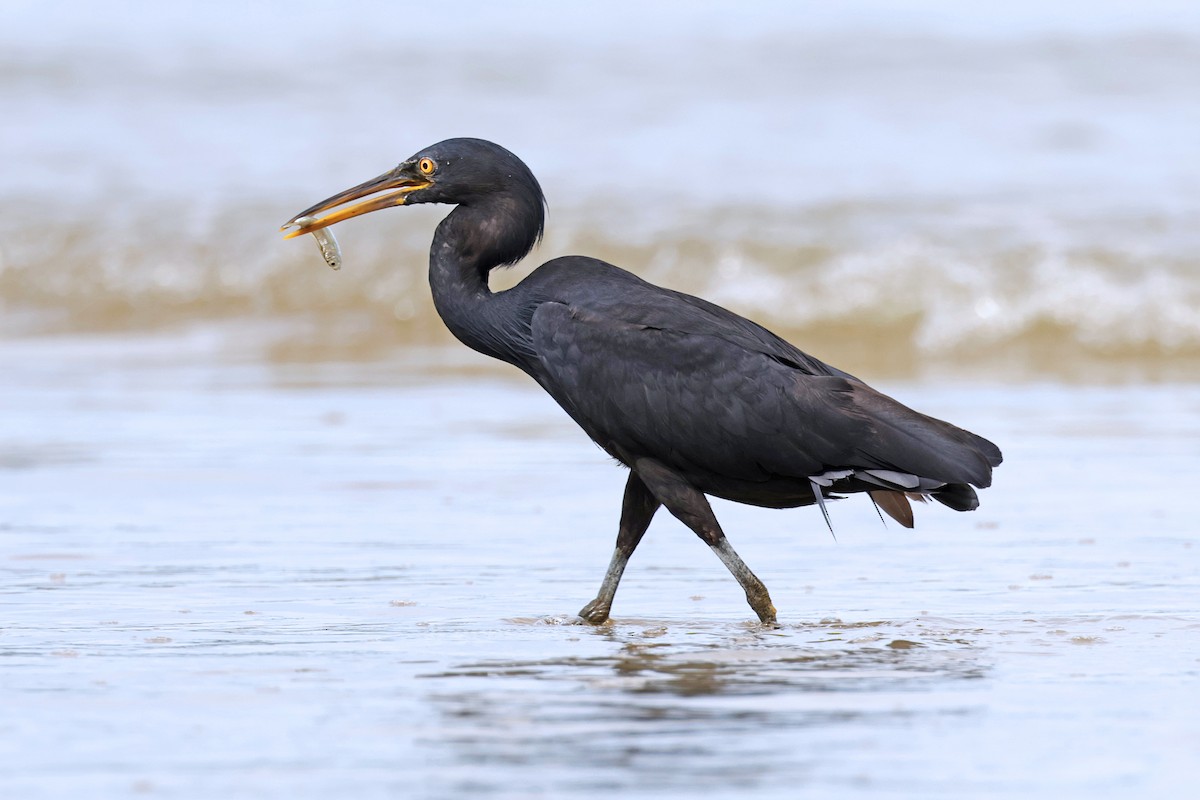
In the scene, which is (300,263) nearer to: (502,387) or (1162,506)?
(502,387)

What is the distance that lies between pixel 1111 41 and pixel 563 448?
1788 cm

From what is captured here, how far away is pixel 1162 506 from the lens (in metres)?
7.95

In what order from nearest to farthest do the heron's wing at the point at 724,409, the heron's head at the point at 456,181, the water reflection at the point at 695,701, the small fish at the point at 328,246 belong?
the water reflection at the point at 695,701 → the heron's wing at the point at 724,409 → the heron's head at the point at 456,181 → the small fish at the point at 328,246

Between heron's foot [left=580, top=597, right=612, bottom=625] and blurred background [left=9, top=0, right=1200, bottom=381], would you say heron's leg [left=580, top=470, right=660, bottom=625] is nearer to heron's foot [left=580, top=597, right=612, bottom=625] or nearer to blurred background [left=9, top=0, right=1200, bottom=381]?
heron's foot [left=580, top=597, right=612, bottom=625]

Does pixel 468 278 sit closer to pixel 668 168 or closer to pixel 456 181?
pixel 456 181

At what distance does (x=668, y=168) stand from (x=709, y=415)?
44.4 ft

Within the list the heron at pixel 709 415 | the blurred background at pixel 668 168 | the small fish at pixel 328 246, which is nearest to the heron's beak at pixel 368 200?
the small fish at pixel 328 246

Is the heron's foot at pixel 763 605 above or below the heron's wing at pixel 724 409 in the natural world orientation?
below

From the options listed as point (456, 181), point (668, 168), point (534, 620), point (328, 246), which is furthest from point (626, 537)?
point (668, 168)

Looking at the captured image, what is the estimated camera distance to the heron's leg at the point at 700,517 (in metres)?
5.91

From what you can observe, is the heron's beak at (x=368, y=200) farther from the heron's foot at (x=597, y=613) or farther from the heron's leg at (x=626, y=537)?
the heron's foot at (x=597, y=613)

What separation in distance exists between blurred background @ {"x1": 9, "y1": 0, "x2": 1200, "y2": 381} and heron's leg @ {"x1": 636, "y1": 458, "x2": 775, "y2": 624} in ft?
22.3

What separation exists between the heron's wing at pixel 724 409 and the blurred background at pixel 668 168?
671cm

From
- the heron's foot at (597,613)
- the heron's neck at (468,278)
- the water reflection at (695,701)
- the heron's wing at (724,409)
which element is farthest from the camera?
the heron's neck at (468,278)
